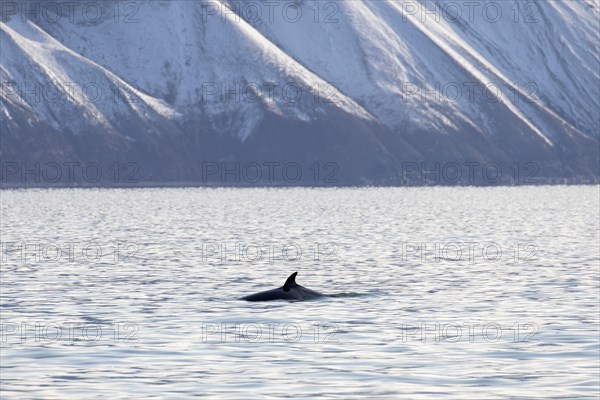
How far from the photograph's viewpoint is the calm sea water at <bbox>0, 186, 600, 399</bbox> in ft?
101

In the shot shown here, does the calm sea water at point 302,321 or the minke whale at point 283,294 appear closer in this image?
the calm sea water at point 302,321

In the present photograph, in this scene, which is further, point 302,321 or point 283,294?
point 283,294

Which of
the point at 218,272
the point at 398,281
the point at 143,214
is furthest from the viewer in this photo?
the point at 143,214

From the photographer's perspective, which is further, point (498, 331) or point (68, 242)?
point (68, 242)

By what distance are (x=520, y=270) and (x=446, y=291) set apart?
12.2m

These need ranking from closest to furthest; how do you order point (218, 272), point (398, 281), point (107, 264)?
point (398, 281), point (218, 272), point (107, 264)

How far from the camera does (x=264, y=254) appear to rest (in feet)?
252

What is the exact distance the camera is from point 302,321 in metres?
42.5

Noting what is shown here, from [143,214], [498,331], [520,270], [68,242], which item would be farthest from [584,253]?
[143,214]

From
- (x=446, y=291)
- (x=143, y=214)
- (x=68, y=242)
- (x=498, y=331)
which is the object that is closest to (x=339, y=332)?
(x=498, y=331)

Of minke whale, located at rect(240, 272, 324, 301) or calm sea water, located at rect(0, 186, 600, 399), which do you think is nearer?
calm sea water, located at rect(0, 186, 600, 399)

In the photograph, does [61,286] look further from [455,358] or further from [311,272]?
[455,358]

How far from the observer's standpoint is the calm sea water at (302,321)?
101ft

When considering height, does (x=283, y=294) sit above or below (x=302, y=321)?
above
